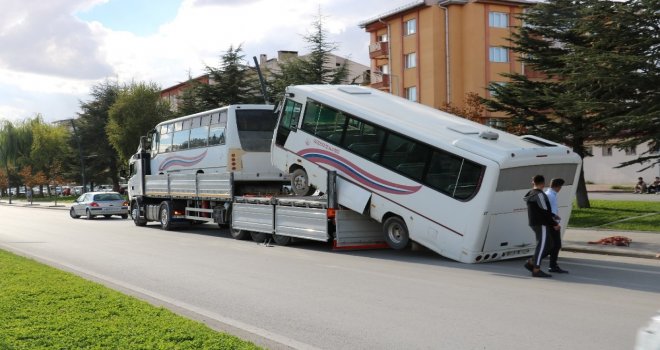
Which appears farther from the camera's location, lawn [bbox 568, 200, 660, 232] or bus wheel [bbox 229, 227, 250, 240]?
lawn [bbox 568, 200, 660, 232]

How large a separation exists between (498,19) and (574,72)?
3209 centimetres

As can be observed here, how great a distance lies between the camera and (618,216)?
67.7 ft

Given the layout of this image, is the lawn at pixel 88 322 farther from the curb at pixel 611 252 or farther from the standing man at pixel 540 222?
the curb at pixel 611 252

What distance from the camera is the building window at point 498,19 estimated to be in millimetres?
49263

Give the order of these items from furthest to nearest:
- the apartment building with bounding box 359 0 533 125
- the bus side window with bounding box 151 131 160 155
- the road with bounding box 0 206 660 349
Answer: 1. the apartment building with bounding box 359 0 533 125
2. the bus side window with bounding box 151 131 160 155
3. the road with bounding box 0 206 660 349

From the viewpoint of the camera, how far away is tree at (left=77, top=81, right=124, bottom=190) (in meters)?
61.7

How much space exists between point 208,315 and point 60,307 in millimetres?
1728

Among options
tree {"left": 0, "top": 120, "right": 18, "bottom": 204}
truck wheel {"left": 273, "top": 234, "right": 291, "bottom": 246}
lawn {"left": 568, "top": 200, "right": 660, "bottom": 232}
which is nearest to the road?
truck wheel {"left": 273, "top": 234, "right": 291, "bottom": 246}

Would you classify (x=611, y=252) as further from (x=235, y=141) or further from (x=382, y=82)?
(x=382, y=82)

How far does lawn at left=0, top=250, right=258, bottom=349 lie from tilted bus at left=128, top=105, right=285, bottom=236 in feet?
30.5

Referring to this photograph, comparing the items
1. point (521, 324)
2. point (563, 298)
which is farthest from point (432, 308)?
point (563, 298)

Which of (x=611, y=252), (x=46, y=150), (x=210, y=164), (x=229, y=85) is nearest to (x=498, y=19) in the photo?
(x=229, y=85)

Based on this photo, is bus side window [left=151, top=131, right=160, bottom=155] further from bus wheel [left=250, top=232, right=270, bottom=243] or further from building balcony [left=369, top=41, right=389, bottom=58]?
building balcony [left=369, top=41, right=389, bottom=58]

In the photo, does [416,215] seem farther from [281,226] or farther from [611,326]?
[611,326]
